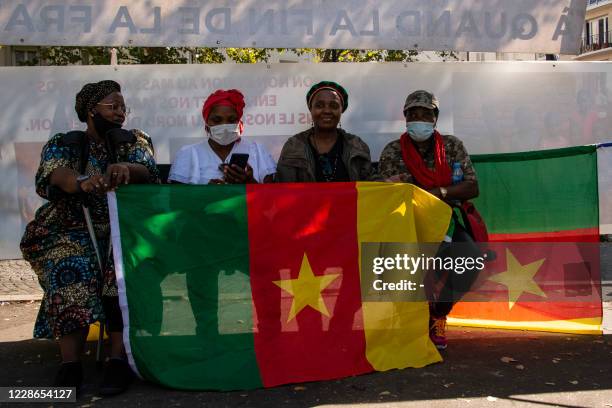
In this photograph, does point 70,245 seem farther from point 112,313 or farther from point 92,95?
point 92,95

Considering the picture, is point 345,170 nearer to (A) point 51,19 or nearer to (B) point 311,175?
(B) point 311,175

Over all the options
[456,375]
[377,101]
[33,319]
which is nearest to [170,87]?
[377,101]

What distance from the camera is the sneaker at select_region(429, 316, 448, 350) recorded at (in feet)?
15.8

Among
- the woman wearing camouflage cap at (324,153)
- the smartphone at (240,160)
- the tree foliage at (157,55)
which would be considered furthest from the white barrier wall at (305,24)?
the tree foliage at (157,55)

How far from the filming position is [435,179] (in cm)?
483

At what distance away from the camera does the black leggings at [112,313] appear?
14.1 ft

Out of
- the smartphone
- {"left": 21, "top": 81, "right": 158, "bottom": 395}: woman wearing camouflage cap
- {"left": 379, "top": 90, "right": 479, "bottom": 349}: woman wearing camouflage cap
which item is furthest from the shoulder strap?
{"left": 379, "top": 90, "right": 479, "bottom": 349}: woman wearing camouflage cap

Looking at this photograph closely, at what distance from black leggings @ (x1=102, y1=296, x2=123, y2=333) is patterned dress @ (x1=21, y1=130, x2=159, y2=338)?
0.04m

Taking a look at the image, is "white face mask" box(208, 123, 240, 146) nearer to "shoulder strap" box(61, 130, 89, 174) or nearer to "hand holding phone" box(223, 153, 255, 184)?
"hand holding phone" box(223, 153, 255, 184)

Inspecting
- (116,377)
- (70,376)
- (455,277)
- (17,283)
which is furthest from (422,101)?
(17,283)

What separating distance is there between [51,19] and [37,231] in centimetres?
209

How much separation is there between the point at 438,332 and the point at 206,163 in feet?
6.57

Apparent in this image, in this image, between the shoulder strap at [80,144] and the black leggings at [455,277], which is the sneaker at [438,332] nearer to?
the black leggings at [455,277]

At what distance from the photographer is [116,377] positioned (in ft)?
13.5
